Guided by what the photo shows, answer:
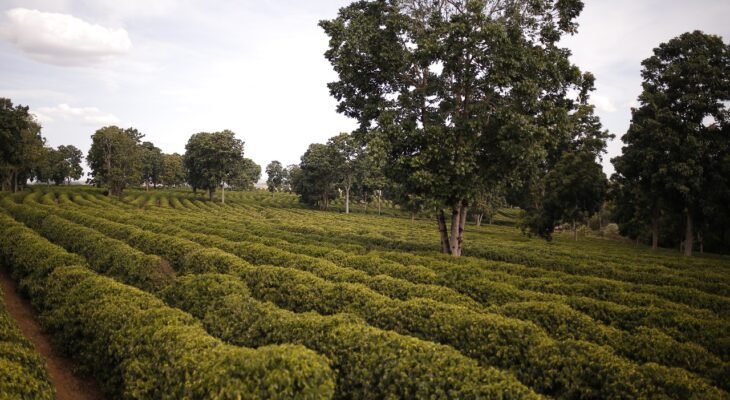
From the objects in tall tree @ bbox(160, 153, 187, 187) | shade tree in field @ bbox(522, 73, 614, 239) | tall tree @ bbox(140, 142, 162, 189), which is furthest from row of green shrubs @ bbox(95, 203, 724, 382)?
tall tree @ bbox(140, 142, 162, 189)

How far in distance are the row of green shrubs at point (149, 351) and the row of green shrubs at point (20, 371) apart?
133cm

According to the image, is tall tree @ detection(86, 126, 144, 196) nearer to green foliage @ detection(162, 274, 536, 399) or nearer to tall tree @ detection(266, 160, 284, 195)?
tall tree @ detection(266, 160, 284, 195)

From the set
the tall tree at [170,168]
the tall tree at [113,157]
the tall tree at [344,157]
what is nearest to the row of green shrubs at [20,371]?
the tall tree at [344,157]

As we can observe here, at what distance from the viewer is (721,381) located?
7406mm

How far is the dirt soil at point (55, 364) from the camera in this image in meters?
9.73

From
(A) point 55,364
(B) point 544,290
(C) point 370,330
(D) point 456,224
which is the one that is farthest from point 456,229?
(A) point 55,364

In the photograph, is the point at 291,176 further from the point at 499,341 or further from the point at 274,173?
the point at 499,341

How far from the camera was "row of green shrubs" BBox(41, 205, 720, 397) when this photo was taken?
6.79m

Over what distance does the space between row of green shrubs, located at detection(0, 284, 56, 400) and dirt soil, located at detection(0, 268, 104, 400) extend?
2.06ft

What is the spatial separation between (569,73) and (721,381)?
15.9m

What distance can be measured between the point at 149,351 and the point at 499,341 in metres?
7.63

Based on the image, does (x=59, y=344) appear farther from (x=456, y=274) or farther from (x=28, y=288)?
(x=456, y=274)

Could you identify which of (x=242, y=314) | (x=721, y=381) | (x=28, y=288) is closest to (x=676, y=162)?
(x=721, y=381)

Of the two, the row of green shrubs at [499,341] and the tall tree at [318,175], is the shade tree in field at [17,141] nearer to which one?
the tall tree at [318,175]
